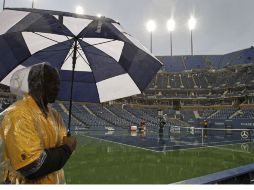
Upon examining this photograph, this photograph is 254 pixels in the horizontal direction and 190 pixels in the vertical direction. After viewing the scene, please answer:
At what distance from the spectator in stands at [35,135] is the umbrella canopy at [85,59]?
2217mm

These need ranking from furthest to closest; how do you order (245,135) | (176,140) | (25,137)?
1. (245,135)
2. (176,140)
3. (25,137)

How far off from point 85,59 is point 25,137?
380cm

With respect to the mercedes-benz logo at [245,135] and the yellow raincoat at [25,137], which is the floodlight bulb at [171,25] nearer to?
the mercedes-benz logo at [245,135]

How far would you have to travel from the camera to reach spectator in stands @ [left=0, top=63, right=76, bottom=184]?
192 cm

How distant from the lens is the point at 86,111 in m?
46.5

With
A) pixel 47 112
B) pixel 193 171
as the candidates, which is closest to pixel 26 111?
pixel 47 112

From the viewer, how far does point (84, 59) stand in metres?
5.58

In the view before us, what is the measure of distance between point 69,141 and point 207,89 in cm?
6499

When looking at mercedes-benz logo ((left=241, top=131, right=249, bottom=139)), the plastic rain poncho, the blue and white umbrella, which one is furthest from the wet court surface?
the plastic rain poncho

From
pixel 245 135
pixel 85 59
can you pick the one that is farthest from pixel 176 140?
pixel 85 59

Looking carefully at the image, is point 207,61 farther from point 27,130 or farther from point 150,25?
point 27,130

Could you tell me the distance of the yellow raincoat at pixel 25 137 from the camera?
6.24 ft

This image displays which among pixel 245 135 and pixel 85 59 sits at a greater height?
pixel 85 59

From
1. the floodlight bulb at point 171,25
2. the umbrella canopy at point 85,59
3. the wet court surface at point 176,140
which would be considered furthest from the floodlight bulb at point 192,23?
the umbrella canopy at point 85,59
